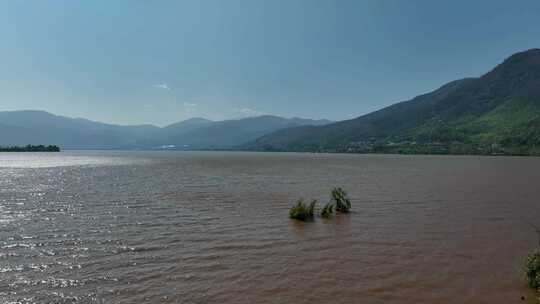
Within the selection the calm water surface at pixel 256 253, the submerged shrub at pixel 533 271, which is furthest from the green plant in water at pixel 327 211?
the submerged shrub at pixel 533 271

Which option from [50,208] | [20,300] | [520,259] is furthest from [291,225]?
[50,208]

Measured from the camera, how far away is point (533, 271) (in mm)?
14242

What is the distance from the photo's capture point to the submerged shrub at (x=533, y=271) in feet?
45.8

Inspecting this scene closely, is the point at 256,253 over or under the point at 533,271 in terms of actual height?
under

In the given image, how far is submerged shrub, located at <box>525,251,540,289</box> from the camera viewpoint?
14.0 metres

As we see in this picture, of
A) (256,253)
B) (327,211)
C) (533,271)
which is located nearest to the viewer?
(533,271)

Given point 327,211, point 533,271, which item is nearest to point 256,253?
point 533,271

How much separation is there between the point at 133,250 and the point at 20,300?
6.78 metres

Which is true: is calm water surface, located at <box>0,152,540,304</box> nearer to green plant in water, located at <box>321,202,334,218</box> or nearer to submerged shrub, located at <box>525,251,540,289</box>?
submerged shrub, located at <box>525,251,540,289</box>

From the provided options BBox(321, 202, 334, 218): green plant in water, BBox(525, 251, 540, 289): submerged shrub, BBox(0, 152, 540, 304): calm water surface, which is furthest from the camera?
BBox(321, 202, 334, 218): green plant in water

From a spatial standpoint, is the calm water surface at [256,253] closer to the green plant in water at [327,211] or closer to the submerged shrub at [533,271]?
the submerged shrub at [533,271]

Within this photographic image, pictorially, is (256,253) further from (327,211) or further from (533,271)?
(327,211)

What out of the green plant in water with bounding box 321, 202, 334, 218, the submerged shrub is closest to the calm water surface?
the submerged shrub

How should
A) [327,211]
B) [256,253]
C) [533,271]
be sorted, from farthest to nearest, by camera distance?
[327,211], [256,253], [533,271]
